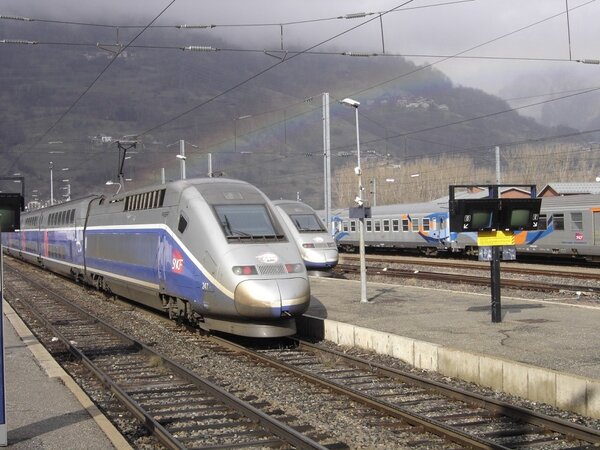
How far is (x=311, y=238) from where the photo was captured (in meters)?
24.9

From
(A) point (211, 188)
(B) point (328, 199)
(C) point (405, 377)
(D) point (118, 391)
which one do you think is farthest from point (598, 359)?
(B) point (328, 199)

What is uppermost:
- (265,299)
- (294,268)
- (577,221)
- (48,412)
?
(577,221)

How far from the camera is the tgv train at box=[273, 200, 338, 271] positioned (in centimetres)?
2462

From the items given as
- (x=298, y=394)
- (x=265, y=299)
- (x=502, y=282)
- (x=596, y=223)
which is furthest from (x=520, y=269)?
(x=298, y=394)

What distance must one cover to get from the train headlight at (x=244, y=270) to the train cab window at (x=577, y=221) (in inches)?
861

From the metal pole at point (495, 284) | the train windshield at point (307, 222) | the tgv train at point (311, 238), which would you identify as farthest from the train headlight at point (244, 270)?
the train windshield at point (307, 222)

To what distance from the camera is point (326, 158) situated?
29625 millimetres

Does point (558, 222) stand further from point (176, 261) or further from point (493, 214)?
point (176, 261)

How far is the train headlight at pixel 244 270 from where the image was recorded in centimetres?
1146

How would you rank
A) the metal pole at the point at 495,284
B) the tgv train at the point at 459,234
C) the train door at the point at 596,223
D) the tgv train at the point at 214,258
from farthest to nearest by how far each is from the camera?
the tgv train at the point at 459,234
the train door at the point at 596,223
the metal pole at the point at 495,284
the tgv train at the point at 214,258

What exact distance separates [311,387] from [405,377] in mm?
1269

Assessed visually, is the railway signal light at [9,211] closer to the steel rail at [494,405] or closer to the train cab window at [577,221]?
the steel rail at [494,405]

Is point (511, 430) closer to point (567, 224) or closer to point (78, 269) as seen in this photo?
point (78, 269)

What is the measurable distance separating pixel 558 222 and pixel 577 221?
3.87 ft
